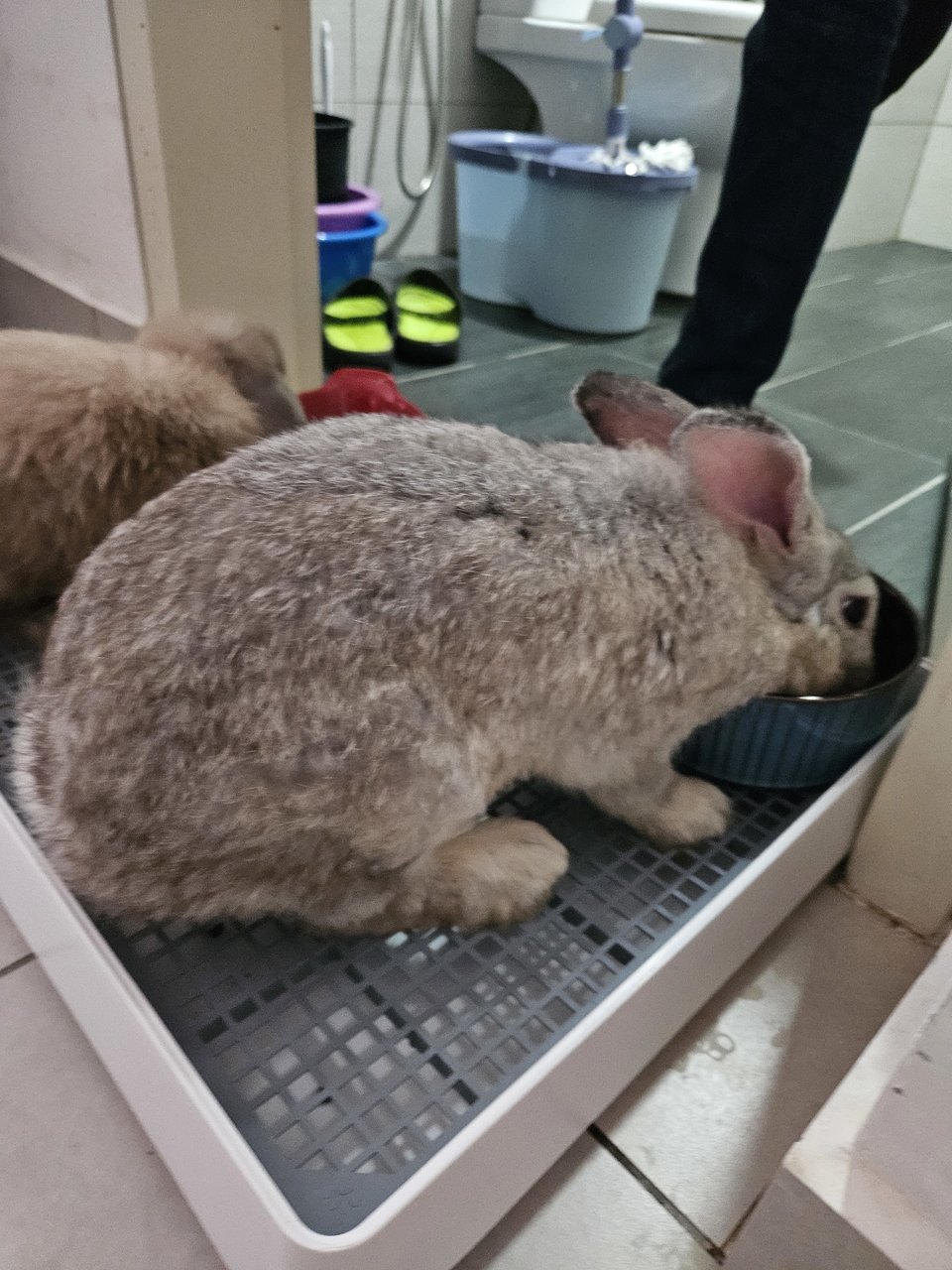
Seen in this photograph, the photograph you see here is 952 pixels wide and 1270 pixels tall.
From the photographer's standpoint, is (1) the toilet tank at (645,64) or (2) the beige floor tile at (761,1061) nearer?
(2) the beige floor tile at (761,1061)

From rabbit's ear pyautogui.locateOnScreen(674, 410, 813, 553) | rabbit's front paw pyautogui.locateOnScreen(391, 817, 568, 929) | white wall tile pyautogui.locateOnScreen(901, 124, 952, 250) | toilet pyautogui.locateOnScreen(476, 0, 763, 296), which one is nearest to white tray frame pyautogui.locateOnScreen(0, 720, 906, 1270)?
rabbit's front paw pyautogui.locateOnScreen(391, 817, 568, 929)

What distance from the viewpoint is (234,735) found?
0.63 m

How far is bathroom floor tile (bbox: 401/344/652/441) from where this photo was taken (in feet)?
5.73

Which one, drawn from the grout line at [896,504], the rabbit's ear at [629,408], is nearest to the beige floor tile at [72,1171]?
the rabbit's ear at [629,408]

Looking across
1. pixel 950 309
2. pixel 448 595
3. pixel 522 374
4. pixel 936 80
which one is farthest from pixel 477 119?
pixel 448 595

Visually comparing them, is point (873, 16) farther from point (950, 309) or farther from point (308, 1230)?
point (950, 309)

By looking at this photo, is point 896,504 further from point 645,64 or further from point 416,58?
point 416,58

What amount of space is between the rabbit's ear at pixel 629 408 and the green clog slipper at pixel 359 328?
0.96m

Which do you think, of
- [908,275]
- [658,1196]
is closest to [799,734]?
[658,1196]

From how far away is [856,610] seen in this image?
95 cm

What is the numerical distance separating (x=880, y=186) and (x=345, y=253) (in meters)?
2.31

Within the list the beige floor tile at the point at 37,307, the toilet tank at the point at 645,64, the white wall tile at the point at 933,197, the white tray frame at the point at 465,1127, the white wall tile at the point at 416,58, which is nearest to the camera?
the white tray frame at the point at 465,1127

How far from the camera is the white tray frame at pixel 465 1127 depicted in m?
0.58

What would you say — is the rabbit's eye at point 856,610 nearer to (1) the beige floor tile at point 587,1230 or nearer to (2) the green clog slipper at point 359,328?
(1) the beige floor tile at point 587,1230
